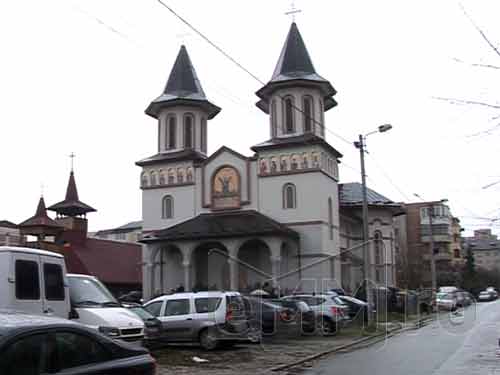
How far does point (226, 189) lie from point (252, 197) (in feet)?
7.51

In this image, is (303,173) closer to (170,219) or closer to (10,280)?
(170,219)

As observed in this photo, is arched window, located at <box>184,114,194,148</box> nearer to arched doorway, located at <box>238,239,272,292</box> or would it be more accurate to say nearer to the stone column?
arched doorway, located at <box>238,239,272,292</box>

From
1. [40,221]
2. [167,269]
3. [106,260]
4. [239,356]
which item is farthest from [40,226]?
[239,356]

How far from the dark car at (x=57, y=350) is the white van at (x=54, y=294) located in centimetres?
620

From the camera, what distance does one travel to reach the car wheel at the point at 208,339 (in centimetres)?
1817

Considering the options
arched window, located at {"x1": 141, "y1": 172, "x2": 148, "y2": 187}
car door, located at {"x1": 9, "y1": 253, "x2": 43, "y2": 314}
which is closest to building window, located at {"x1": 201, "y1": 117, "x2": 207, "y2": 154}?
arched window, located at {"x1": 141, "y1": 172, "x2": 148, "y2": 187}

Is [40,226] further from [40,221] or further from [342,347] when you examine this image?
[342,347]

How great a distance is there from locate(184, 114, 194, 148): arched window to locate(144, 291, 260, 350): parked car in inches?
1435

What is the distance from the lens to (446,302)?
4734 cm

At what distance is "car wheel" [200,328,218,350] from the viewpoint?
1817 cm

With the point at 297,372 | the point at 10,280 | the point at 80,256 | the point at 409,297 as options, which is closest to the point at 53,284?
the point at 10,280

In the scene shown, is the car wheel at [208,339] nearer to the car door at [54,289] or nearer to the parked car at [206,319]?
the parked car at [206,319]

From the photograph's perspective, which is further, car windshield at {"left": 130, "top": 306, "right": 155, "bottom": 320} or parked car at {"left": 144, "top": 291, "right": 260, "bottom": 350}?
parked car at {"left": 144, "top": 291, "right": 260, "bottom": 350}

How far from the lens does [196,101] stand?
181ft
